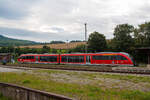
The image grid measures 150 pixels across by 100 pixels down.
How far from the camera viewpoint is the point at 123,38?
5056cm

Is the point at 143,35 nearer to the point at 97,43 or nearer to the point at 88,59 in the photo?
the point at 97,43

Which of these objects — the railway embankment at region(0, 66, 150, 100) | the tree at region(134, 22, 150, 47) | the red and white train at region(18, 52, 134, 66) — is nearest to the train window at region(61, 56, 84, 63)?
the red and white train at region(18, 52, 134, 66)

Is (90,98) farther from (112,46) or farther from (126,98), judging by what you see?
(112,46)

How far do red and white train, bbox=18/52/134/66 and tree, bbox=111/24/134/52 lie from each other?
21595mm

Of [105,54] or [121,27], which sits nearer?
[105,54]

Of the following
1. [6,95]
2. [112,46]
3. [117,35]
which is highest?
[117,35]

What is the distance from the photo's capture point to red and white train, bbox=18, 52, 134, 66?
27.6 meters

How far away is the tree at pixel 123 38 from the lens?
162 feet

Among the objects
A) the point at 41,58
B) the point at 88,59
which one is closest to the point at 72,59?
the point at 88,59

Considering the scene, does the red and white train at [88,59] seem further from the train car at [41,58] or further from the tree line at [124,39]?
the tree line at [124,39]

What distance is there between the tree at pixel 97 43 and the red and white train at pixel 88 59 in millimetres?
22050

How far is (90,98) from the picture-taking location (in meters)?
7.20

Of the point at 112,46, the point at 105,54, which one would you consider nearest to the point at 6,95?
the point at 105,54

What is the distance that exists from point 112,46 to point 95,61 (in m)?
22.8
